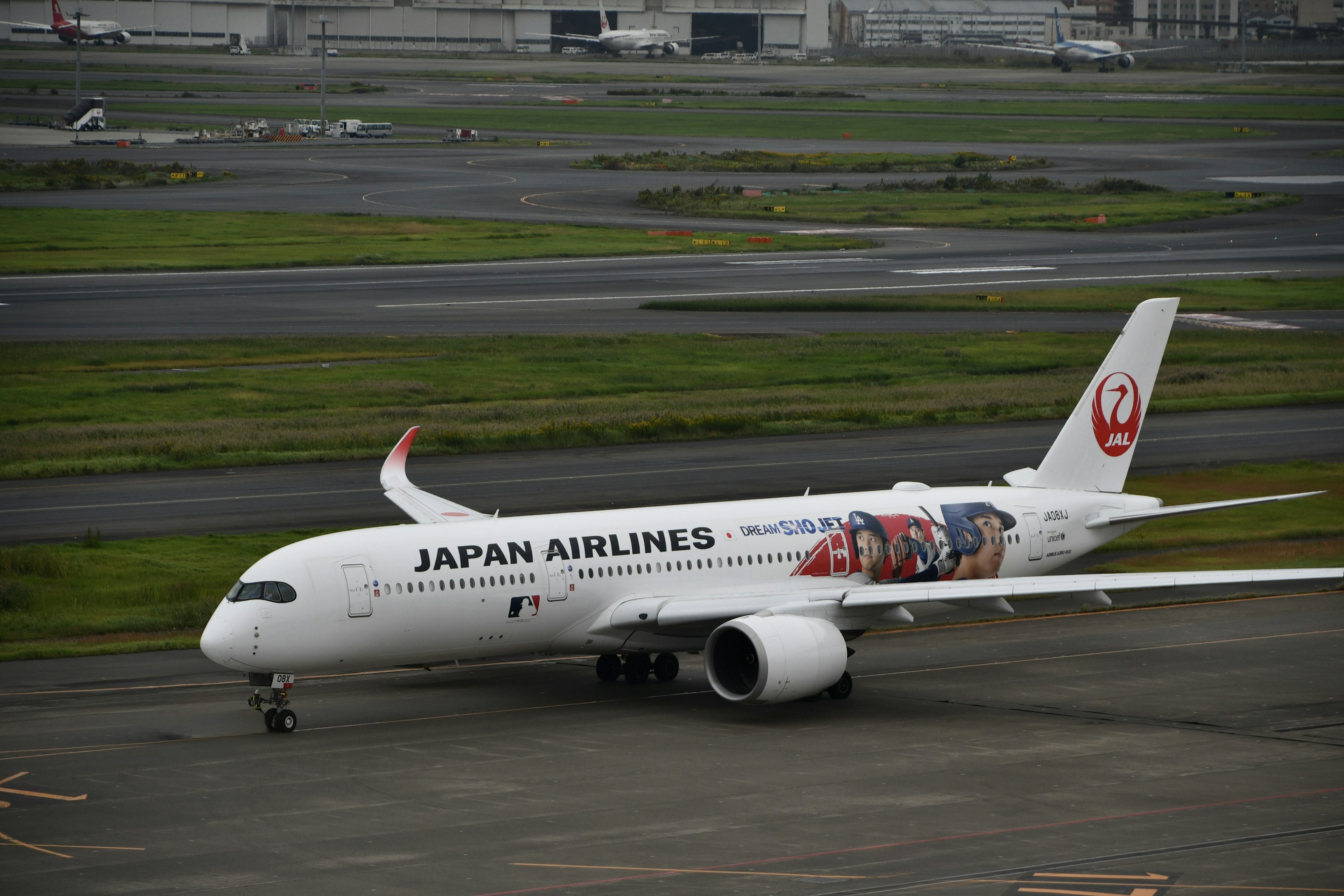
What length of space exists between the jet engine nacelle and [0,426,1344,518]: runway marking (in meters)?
26.4

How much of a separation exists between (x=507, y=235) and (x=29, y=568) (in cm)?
8199

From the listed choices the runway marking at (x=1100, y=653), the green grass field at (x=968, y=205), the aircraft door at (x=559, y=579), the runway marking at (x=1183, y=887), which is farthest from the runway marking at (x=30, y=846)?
the green grass field at (x=968, y=205)

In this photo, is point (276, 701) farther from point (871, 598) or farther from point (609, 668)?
point (871, 598)

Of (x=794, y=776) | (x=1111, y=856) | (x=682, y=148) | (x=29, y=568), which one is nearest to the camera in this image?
(x=1111, y=856)

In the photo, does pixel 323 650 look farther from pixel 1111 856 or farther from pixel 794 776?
pixel 1111 856

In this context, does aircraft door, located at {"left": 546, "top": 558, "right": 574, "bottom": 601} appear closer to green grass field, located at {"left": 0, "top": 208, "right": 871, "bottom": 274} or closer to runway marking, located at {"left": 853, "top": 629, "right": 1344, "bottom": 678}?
runway marking, located at {"left": 853, "top": 629, "right": 1344, "bottom": 678}

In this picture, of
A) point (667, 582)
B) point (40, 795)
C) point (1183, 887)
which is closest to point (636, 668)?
point (667, 582)

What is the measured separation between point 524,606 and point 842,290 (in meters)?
73.3

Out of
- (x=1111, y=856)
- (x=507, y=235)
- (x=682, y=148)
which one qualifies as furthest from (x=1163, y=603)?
(x=682, y=148)

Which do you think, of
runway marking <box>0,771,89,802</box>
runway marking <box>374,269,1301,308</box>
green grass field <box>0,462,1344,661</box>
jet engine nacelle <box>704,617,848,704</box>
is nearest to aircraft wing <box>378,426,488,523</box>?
green grass field <box>0,462,1344,661</box>

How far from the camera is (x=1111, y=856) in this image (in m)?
27.4

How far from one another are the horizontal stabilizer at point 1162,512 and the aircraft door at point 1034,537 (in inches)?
74.0

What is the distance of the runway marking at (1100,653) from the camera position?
141ft

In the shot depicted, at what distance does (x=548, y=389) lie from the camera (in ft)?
266
